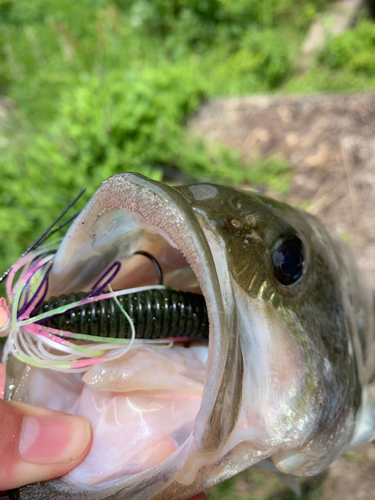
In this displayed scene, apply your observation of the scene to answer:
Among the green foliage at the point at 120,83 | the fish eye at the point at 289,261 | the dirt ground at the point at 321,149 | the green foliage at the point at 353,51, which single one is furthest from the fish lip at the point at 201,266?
the green foliage at the point at 353,51

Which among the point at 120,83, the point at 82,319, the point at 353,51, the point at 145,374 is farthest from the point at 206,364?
the point at 353,51

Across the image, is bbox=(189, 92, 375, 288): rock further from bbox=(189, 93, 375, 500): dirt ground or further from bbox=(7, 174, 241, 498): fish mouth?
bbox=(7, 174, 241, 498): fish mouth

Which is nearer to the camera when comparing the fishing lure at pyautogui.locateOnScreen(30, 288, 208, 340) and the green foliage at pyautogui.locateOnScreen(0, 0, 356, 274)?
the fishing lure at pyautogui.locateOnScreen(30, 288, 208, 340)

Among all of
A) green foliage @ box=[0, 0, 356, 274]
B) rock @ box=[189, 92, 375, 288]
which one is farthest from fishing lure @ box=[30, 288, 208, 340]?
rock @ box=[189, 92, 375, 288]

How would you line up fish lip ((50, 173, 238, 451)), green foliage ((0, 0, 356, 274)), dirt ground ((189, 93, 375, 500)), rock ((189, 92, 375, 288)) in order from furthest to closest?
rock ((189, 92, 375, 288))
dirt ground ((189, 93, 375, 500))
green foliage ((0, 0, 356, 274))
fish lip ((50, 173, 238, 451))

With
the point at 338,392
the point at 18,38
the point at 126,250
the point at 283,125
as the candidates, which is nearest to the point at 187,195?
the point at 126,250

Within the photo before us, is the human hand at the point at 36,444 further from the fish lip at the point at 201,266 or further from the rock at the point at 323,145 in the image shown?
the rock at the point at 323,145

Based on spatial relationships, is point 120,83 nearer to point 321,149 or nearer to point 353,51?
point 321,149
